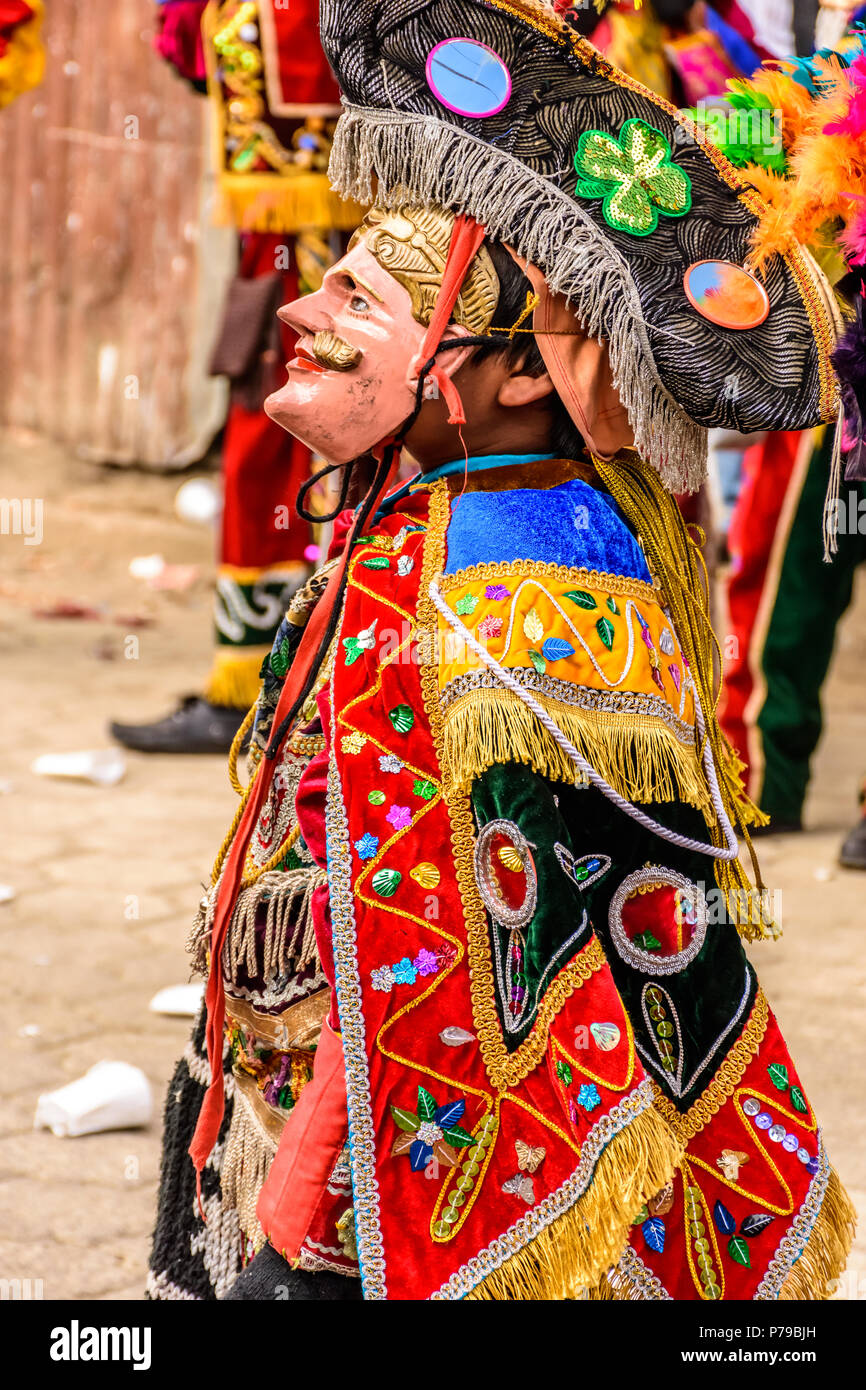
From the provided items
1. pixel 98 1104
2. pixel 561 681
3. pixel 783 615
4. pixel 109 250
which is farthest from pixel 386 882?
pixel 109 250

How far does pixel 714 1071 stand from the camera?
1872 millimetres

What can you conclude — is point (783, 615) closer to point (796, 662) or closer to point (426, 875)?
point (796, 662)

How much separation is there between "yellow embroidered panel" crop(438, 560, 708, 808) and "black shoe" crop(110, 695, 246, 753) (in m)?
3.55

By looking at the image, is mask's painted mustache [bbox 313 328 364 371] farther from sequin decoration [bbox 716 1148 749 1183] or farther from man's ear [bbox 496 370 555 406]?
sequin decoration [bbox 716 1148 749 1183]

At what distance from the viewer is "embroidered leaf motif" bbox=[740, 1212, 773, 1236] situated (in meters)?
1.86

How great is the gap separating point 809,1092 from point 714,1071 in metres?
1.46

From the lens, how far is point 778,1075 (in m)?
1.91

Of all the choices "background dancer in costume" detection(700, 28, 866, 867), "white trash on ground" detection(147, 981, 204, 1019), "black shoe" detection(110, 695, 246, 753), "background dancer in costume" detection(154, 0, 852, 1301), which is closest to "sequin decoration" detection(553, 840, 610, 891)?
"background dancer in costume" detection(154, 0, 852, 1301)

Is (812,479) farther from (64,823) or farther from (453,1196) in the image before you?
(453,1196)

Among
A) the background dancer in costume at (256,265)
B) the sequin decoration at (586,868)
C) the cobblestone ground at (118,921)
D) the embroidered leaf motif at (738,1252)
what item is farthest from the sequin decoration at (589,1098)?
the background dancer in costume at (256,265)

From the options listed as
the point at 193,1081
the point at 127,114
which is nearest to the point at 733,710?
the point at 193,1081

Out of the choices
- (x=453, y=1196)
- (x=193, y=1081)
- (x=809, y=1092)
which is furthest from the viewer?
(x=809, y=1092)

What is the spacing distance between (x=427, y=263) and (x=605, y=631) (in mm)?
452

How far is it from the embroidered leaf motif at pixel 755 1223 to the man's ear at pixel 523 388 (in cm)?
93
